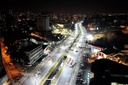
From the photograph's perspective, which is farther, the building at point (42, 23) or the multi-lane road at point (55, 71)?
the building at point (42, 23)

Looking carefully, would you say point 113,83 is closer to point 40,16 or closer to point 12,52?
point 12,52

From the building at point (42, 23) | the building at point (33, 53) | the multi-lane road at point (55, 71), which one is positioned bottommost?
the multi-lane road at point (55, 71)

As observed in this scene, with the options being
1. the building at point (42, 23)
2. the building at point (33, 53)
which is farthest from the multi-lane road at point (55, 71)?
the building at point (42, 23)

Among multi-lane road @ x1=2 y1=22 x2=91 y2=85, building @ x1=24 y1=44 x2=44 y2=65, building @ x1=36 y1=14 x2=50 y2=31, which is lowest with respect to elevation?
multi-lane road @ x1=2 y1=22 x2=91 y2=85

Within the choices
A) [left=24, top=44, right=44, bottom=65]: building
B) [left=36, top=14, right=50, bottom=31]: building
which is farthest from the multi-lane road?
[left=36, top=14, right=50, bottom=31]: building

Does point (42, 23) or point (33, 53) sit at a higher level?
point (42, 23)

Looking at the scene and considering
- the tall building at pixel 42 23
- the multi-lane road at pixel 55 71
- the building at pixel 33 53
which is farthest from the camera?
the tall building at pixel 42 23

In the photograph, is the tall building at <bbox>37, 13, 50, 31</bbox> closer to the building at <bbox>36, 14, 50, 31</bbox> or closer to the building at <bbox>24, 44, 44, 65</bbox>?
the building at <bbox>36, 14, 50, 31</bbox>

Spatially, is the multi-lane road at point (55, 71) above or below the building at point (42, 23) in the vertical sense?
below

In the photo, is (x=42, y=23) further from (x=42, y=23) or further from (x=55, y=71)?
(x=55, y=71)

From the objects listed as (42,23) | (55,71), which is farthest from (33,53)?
(42,23)

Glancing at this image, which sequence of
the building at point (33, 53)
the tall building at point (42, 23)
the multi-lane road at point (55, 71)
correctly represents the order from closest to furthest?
the multi-lane road at point (55, 71), the building at point (33, 53), the tall building at point (42, 23)

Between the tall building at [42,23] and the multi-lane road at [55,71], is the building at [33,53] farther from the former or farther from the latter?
the tall building at [42,23]
